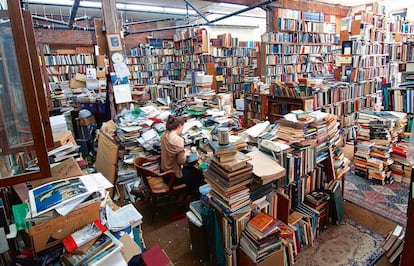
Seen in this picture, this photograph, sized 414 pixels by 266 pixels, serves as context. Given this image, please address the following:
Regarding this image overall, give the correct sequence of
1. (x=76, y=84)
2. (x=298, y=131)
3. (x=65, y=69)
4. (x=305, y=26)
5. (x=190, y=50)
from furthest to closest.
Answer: (x=65, y=69), (x=190, y=50), (x=305, y=26), (x=76, y=84), (x=298, y=131)

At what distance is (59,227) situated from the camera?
4.63 feet

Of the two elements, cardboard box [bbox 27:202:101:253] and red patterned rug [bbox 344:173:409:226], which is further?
red patterned rug [bbox 344:173:409:226]

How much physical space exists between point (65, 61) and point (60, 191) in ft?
27.4

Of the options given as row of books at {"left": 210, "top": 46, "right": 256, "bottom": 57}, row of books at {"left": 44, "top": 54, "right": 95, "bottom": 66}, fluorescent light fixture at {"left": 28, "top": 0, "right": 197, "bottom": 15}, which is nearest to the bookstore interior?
fluorescent light fixture at {"left": 28, "top": 0, "right": 197, "bottom": 15}

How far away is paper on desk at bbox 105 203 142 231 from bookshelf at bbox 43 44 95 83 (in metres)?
7.85

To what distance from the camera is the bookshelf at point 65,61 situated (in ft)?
27.0

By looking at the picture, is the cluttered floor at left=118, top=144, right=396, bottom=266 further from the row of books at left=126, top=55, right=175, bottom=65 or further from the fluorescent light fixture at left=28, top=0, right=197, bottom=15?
the row of books at left=126, top=55, right=175, bottom=65

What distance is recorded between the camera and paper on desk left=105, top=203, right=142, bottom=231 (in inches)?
66.6

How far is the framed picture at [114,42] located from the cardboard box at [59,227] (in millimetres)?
3122

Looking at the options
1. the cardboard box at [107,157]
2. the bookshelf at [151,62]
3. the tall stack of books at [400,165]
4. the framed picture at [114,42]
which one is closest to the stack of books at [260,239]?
the cardboard box at [107,157]

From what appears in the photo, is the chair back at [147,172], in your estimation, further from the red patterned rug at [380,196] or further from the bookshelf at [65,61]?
the bookshelf at [65,61]

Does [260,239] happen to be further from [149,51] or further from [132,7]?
[149,51]

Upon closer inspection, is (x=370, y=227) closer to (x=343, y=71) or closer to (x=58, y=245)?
(x=58, y=245)

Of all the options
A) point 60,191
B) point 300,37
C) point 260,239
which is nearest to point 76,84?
point 60,191
